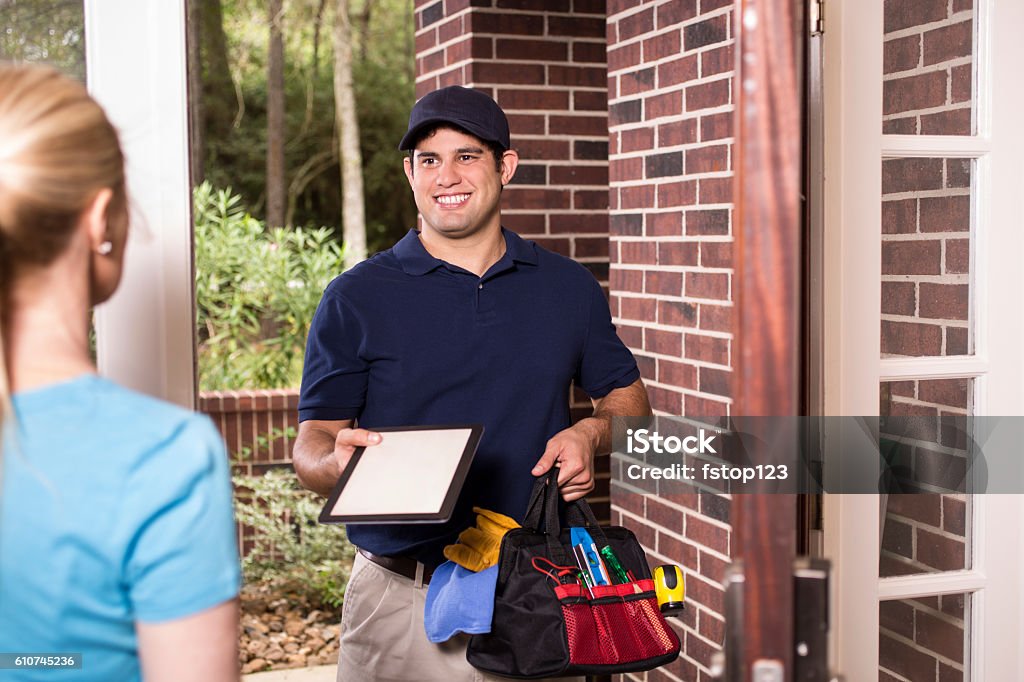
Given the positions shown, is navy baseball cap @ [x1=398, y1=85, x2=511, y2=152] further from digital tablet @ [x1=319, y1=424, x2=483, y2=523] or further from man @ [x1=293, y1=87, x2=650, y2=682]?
digital tablet @ [x1=319, y1=424, x2=483, y2=523]

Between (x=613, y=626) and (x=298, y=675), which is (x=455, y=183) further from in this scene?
(x=298, y=675)

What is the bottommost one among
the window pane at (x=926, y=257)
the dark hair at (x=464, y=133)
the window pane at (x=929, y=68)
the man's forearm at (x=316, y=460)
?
the man's forearm at (x=316, y=460)

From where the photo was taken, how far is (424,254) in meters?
2.29

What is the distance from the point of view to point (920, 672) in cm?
251

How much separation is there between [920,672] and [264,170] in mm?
10114

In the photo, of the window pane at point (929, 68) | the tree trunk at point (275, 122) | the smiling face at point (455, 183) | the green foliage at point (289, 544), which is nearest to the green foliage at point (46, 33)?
the smiling face at point (455, 183)

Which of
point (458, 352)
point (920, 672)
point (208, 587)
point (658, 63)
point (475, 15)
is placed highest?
point (475, 15)

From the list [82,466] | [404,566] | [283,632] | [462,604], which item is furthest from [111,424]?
[283,632]

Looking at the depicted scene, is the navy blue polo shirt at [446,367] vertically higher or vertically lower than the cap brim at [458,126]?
lower

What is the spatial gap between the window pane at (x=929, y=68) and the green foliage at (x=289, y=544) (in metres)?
4.22

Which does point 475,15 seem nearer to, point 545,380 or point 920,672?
point 545,380

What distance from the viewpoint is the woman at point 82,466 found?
3.09 feet

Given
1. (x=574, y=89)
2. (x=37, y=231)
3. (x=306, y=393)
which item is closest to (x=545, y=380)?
(x=306, y=393)

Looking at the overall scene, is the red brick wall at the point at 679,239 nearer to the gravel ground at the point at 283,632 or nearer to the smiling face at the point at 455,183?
the smiling face at the point at 455,183
